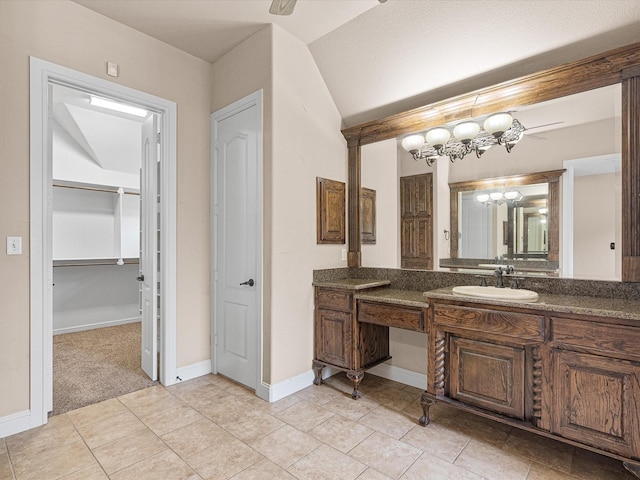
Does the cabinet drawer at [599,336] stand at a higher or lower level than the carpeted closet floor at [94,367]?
higher

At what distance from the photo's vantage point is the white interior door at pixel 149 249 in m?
3.04

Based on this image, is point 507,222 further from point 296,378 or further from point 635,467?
point 296,378

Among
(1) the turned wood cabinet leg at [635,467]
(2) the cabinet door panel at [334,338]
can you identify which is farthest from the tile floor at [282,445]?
(2) the cabinet door panel at [334,338]

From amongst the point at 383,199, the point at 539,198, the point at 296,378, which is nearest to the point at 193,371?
the point at 296,378

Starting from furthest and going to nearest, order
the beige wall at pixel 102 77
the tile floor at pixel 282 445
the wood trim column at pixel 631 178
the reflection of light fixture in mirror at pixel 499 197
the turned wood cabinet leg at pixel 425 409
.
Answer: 1. the reflection of light fixture in mirror at pixel 499 197
2. the turned wood cabinet leg at pixel 425 409
3. the beige wall at pixel 102 77
4. the wood trim column at pixel 631 178
5. the tile floor at pixel 282 445

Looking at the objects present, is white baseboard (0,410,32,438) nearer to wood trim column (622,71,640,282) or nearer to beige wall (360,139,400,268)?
beige wall (360,139,400,268)

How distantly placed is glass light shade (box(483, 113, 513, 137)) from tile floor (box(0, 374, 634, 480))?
2.06 meters

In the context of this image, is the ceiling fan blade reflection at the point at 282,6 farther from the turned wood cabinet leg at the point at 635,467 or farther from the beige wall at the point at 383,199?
the turned wood cabinet leg at the point at 635,467

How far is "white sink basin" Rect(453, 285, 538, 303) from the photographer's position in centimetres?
201

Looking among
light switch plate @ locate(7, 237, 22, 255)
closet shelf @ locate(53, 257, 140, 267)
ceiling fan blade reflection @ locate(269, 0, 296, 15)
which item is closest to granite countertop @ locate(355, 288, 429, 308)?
ceiling fan blade reflection @ locate(269, 0, 296, 15)

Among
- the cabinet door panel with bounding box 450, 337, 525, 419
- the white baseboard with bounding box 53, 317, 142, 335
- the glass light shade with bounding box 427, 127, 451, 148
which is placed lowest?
the white baseboard with bounding box 53, 317, 142, 335

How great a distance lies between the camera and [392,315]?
257cm

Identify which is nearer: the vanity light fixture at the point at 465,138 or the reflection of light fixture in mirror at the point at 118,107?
the vanity light fixture at the point at 465,138

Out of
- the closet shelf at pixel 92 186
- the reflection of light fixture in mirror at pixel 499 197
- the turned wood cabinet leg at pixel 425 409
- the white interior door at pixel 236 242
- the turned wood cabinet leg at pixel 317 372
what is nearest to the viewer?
the turned wood cabinet leg at pixel 425 409
